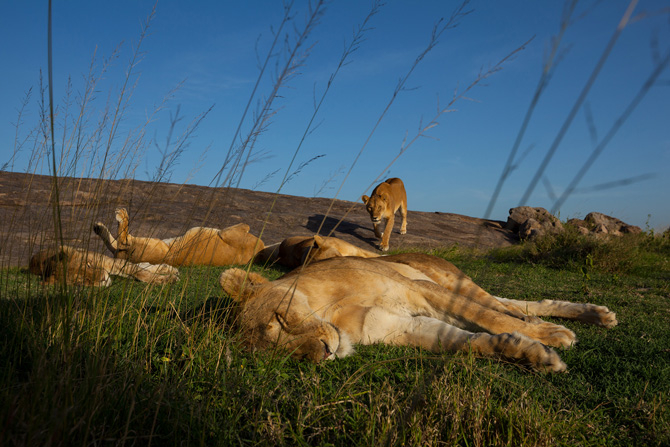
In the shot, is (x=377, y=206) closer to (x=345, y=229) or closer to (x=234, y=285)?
(x=345, y=229)

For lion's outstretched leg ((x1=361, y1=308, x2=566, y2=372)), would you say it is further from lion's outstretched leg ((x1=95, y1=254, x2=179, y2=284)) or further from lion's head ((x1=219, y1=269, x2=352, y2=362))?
lion's outstretched leg ((x1=95, y1=254, x2=179, y2=284))

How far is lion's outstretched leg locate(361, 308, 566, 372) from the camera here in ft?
9.46

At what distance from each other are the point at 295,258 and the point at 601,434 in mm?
5971

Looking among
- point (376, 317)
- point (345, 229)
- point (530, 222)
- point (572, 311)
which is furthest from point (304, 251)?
point (530, 222)

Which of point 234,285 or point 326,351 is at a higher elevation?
point 234,285

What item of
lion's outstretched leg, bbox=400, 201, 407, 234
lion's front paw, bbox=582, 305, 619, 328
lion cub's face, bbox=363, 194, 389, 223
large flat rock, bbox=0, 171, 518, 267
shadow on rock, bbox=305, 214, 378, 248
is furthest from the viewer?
lion's outstretched leg, bbox=400, 201, 407, 234

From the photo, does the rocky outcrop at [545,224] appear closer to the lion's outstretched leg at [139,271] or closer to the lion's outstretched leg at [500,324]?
the lion's outstretched leg at [500,324]

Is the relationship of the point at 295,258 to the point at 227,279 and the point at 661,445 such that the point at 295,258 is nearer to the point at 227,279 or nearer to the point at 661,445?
the point at 227,279

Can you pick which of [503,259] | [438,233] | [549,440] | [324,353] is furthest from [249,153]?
[438,233]

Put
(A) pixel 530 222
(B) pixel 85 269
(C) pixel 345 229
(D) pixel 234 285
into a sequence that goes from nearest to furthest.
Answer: (B) pixel 85 269, (D) pixel 234 285, (C) pixel 345 229, (A) pixel 530 222

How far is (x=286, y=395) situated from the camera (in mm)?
2178

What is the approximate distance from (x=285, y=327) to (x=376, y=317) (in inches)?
36.1

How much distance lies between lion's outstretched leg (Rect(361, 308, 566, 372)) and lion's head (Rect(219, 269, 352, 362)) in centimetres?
48

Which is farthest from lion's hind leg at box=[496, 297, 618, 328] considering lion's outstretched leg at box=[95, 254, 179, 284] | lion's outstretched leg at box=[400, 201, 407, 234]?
lion's outstretched leg at box=[400, 201, 407, 234]
